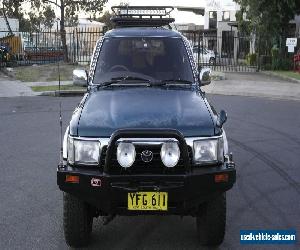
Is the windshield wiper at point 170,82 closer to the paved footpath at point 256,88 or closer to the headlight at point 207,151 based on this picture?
the headlight at point 207,151

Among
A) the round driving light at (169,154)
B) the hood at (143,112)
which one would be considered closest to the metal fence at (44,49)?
the hood at (143,112)

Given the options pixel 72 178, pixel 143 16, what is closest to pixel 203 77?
pixel 72 178

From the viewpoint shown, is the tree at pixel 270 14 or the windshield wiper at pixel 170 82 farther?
the tree at pixel 270 14

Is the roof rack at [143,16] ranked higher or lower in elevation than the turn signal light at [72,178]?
higher

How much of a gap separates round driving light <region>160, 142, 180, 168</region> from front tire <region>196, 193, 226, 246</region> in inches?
23.0

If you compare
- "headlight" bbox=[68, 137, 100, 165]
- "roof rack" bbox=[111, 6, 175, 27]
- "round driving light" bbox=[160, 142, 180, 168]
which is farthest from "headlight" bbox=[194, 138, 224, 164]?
"roof rack" bbox=[111, 6, 175, 27]

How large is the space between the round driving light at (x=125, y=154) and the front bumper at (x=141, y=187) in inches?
4.2

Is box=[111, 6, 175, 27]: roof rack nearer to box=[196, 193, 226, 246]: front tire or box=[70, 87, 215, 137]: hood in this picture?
box=[70, 87, 215, 137]: hood

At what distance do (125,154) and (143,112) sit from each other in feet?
1.88

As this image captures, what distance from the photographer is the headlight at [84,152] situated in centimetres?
421

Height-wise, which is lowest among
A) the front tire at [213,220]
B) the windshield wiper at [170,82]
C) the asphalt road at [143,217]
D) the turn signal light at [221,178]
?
the asphalt road at [143,217]

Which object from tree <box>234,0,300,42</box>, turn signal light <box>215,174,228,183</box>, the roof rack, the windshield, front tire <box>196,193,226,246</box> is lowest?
front tire <box>196,193,226,246</box>

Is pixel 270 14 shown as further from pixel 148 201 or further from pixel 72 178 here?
pixel 72 178

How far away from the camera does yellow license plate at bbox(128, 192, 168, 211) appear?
4.10 meters
